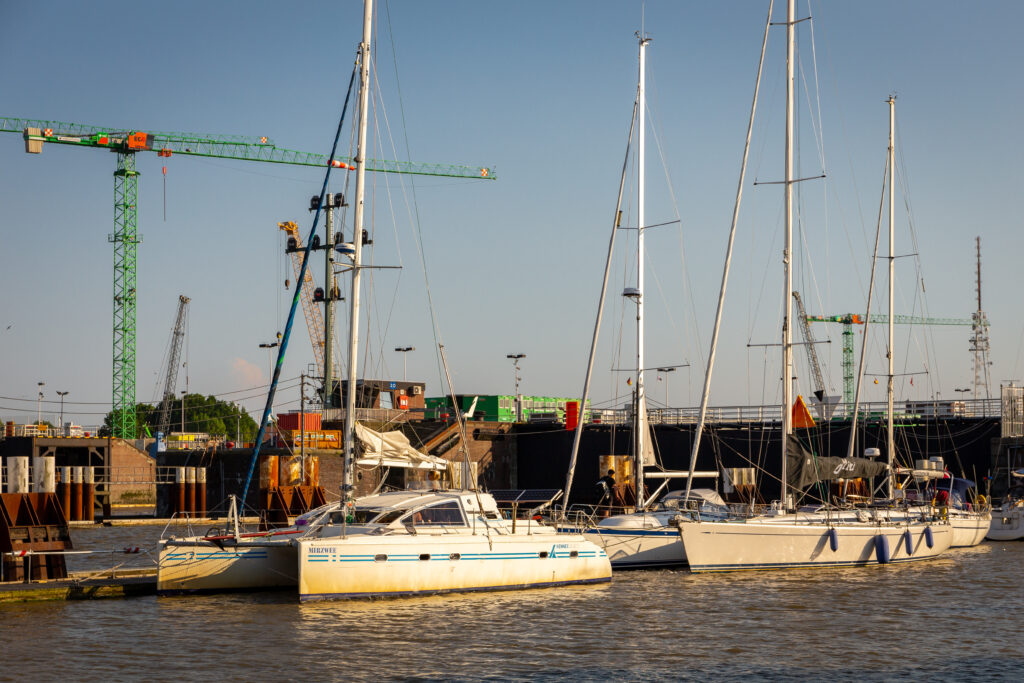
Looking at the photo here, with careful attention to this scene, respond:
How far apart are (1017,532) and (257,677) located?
35790 mm

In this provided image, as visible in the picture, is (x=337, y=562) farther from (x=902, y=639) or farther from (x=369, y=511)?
(x=902, y=639)

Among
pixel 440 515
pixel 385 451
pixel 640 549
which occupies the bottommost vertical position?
pixel 640 549

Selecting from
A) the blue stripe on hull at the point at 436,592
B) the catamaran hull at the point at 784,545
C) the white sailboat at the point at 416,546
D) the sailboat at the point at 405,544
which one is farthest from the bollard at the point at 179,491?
the catamaran hull at the point at 784,545

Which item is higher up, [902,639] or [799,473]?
[799,473]

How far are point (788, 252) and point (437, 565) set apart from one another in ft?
50.9

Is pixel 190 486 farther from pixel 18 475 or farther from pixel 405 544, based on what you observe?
pixel 405 544

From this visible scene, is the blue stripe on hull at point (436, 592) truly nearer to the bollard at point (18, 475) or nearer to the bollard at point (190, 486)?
the bollard at point (18, 475)

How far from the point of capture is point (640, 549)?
32.6 metres

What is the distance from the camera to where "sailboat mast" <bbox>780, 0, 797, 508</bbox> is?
1292 inches

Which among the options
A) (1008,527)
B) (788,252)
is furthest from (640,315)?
(1008,527)

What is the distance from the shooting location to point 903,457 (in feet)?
180

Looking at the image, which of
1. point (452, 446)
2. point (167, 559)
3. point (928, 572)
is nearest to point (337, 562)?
point (167, 559)

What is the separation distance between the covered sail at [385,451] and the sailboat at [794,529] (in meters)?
8.13

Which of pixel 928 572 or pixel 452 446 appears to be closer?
pixel 928 572
